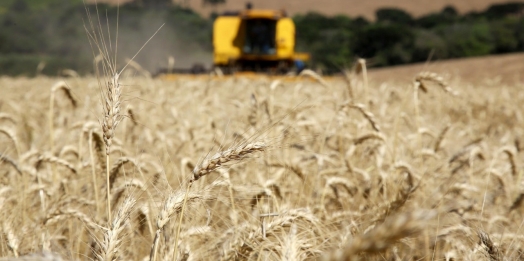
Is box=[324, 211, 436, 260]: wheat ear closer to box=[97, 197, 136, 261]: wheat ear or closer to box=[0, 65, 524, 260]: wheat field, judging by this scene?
box=[0, 65, 524, 260]: wheat field

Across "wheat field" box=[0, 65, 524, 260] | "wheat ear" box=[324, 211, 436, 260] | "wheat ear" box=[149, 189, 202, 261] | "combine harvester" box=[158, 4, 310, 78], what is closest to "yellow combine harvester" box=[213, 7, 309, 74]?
"combine harvester" box=[158, 4, 310, 78]

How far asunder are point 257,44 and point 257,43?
1.3 inches

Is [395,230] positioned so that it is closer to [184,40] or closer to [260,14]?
[260,14]

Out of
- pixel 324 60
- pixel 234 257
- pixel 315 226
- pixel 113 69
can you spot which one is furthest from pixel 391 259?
pixel 324 60

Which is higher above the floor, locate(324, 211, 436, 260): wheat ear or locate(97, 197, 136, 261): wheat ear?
locate(324, 211, 436, 260): wheat ear

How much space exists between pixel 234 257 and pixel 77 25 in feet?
177

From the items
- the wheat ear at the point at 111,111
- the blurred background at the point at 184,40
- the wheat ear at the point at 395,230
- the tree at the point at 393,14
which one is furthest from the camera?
the tree at the point at 393,14

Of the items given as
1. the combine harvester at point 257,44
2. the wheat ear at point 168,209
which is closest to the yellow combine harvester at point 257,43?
the combine harvester at point 257,44

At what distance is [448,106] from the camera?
30.1ft

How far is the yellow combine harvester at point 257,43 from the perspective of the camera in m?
18.5

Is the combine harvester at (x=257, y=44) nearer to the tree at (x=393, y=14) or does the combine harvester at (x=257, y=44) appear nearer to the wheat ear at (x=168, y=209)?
the wheat ear at (x=168, y=209)

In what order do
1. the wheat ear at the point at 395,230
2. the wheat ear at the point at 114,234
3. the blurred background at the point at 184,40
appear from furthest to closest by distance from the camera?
the blurred background at the point at 184,40 < the wheat ear at the point at 114,234 < the wheat ear at the point at 395,230

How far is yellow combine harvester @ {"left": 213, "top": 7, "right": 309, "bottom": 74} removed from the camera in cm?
1845

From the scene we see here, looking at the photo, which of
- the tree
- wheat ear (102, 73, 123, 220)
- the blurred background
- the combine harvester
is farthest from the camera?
the tree
